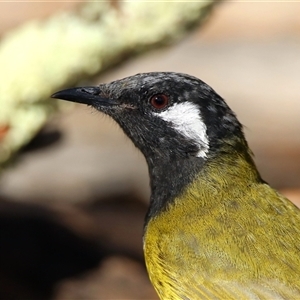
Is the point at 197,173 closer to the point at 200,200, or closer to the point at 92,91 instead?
the point at 200,200

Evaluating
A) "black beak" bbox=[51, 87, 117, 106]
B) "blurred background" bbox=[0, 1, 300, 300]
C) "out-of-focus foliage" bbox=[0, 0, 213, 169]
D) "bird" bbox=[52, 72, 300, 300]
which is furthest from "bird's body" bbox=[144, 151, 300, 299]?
"out-of-focus foliage" bbox=[0, 0, 213, 169]

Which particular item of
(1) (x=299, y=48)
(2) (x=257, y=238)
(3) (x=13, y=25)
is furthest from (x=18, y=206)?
(1) (x=299, y=48)

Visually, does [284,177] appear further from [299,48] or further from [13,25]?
[13,25]

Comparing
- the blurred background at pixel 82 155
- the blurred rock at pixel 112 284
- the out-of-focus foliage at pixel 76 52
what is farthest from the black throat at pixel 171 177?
the blurred rock at pixel 112 284

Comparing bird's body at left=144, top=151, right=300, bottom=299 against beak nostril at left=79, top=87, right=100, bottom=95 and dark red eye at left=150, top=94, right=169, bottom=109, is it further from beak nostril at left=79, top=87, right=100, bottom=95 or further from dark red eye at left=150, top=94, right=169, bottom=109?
beak nostril at left=79, top=87, right=100, bottom=95

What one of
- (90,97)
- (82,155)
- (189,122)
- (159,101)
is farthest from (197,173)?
(82,155)

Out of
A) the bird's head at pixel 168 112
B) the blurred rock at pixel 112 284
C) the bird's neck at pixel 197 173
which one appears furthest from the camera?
the blurred rock at pixel 112 284

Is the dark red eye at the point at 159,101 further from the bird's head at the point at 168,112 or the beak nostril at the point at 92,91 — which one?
the beak nostril at the point at 92,91

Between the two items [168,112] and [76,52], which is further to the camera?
[76,52]
